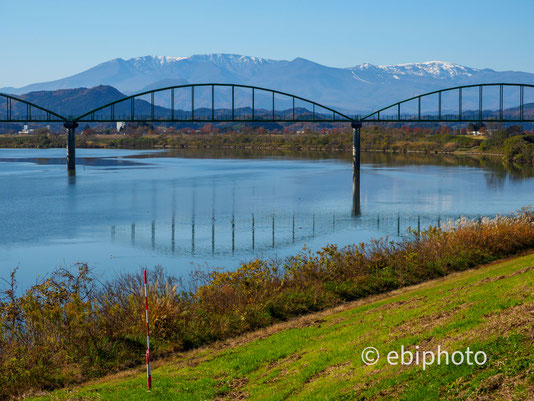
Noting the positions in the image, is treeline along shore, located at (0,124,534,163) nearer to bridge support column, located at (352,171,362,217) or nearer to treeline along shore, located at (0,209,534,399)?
bridge support column, located at (352,171,362,217)

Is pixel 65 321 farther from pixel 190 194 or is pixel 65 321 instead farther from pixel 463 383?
pixel 190 194

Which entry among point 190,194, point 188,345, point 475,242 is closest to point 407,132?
point 190,194

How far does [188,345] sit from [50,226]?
72.3 feet

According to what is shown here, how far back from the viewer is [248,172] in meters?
76.8

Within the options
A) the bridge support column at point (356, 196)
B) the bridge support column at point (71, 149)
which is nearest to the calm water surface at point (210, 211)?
the bridge support column at point (356, 196)

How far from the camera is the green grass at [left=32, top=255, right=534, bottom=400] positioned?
8859 millimetres

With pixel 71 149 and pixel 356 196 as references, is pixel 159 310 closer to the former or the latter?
pixel 356 196

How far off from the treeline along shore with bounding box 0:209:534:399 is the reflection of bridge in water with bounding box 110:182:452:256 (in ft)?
24.1

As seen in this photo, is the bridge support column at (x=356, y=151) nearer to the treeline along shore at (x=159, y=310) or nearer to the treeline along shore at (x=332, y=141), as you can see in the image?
the treeline along shore at (x=332, y=141)
